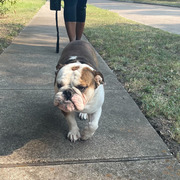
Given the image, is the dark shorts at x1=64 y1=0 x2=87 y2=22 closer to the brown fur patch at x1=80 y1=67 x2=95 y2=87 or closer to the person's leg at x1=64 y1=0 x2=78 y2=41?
the person's leg at x1=64 y1=0 x2=78 y2=41

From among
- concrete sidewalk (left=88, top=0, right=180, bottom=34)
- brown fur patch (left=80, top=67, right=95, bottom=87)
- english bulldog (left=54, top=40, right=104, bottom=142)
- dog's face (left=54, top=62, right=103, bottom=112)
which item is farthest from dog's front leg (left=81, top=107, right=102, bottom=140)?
concrete sidewalk (left=88, top=0, right=180, bottom=34)

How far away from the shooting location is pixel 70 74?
265 centimetres

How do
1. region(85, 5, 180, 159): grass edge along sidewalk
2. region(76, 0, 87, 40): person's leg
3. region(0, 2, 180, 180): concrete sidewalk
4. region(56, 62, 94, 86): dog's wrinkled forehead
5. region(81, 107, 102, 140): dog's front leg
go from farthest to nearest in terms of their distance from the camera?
1. region(76, 0, 87, 40): person's leg
2. region(85, 5, 180, 159): grass edge along sidewalk
3. region(81, 107, 102, 140): dog's front leg
4. region(56, 62, 94, 86): dog's wrinkled forehead
5. region(0, 2, 180, 180): concrete sidewalk

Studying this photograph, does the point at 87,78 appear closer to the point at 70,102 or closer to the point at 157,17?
the point at 70,102

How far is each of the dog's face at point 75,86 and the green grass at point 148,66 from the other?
119cm

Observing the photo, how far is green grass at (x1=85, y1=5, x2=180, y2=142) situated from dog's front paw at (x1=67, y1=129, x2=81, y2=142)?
1.14 meters

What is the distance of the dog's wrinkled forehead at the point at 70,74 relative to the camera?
2609mm

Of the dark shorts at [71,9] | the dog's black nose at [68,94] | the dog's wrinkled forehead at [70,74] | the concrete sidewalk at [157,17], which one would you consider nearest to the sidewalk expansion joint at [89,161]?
the dog's black nose at [68,94]

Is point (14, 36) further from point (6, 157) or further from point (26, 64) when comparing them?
point (6, 157)

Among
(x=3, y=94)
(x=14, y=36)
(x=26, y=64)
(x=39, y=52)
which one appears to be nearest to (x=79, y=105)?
(x=3, y=94)

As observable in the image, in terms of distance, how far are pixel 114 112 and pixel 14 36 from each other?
541 cm

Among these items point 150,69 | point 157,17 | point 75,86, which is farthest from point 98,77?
point 157,17

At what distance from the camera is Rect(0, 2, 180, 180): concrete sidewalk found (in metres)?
2.41

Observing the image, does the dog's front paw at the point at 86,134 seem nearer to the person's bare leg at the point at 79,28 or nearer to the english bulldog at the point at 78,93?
A: the english bulldog at the point at 78,93
